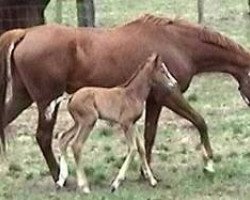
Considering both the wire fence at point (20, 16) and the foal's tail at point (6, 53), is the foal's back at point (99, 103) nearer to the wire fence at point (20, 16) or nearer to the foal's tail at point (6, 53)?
the foal's tail at point (6, 53)

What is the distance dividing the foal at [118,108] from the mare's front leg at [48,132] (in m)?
0.14

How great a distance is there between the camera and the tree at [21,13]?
1379 cm

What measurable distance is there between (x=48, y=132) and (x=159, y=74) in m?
1.13

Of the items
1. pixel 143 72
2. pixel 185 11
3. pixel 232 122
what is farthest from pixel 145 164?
pixel 185 11

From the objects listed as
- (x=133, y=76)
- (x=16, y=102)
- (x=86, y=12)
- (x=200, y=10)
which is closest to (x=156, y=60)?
(x=133, y=76)

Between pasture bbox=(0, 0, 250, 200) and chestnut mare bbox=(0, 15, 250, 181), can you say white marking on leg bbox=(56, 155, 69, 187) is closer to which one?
pasture bbox=(0, 0, 250, 200)

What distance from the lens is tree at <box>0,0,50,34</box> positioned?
45.2 ft

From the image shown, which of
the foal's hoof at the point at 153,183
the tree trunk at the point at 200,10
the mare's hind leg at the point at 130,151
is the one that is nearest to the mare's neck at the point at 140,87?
the mare's hind leg at the point at 130,151

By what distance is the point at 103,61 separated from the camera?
9.20 m

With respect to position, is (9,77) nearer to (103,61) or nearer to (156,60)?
(103,61)

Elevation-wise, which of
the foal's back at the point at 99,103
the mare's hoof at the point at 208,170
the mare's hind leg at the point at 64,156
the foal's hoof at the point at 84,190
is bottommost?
the mare's hoof at the point at 208,170

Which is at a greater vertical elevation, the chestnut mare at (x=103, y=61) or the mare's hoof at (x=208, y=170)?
the chestnut mare at (x=103, y=61)

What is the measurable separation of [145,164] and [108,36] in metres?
1.28

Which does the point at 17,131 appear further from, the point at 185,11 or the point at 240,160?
the point at 185,11
